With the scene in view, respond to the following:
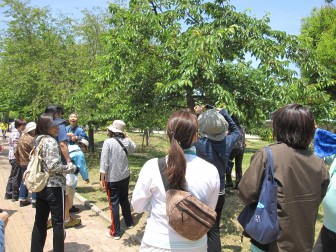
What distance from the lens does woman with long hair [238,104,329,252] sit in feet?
7.27

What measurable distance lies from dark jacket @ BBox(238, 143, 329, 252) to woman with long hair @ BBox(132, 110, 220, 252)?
0.29 meters

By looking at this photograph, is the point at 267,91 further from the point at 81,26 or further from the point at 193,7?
the point at 81,26

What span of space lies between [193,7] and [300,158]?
394 centimetres

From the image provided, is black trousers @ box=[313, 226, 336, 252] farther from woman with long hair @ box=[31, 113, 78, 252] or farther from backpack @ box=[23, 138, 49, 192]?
backpack @ box=[23, 138, 49, 192]

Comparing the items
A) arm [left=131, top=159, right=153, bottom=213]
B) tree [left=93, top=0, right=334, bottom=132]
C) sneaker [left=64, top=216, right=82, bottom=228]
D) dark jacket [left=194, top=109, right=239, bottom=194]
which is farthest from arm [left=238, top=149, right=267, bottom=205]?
sneaker [left=64, top=216, right=82, bottom=228]

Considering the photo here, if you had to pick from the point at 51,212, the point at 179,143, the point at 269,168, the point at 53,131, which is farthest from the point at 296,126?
the point at 51,212

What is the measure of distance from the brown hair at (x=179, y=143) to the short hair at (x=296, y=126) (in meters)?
0.65

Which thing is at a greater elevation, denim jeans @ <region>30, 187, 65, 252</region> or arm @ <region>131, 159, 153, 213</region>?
arm @ <region>131, 159, 153, 213</region>

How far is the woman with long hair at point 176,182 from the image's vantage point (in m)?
2.18

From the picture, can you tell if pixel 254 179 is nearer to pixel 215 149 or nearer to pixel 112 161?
pixel 215 149

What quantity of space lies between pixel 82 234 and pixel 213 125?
3.28 meters

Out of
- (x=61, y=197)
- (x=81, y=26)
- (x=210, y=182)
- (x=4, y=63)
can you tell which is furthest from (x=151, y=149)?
(x=210, y=182)

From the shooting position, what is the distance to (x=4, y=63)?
16.4 meters

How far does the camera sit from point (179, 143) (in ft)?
7.48
